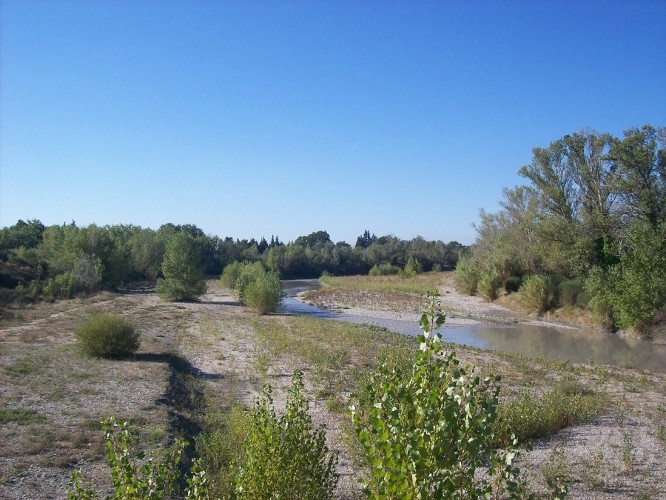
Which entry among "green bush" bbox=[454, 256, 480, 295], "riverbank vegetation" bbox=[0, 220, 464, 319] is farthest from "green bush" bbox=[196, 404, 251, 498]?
"green bush" bbox=[454, 256, 480, 295]

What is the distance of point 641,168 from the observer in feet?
94.2

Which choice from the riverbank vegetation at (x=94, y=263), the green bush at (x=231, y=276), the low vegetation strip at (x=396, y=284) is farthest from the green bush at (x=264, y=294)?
the low vegetation strip at (x=396, y=284)

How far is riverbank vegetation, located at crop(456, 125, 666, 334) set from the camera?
25.7 m

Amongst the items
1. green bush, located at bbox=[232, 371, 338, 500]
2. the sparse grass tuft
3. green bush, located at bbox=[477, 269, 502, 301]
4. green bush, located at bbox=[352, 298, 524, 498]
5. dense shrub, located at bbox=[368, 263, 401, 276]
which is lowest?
the sparse grass tuft

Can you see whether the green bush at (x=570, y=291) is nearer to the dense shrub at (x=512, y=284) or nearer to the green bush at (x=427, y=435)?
the dense shrub at (x=512, y=284)

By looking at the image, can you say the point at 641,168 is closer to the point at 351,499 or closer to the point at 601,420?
the point at 601,420

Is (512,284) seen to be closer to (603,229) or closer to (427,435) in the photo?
(603,229)

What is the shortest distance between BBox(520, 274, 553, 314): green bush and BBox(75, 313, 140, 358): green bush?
→ 2756cm

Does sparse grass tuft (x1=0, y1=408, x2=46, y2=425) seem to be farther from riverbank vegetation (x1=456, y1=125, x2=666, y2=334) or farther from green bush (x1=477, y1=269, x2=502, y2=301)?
green bush (x1=477, y1=269, x2=502, y2=301)

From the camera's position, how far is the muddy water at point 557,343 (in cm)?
2109

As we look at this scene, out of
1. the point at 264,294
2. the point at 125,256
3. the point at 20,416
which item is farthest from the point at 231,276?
the point at 20,416

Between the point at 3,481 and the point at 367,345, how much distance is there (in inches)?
551

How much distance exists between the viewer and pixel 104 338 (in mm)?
15078

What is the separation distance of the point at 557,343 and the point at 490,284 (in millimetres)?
Result: 17228
